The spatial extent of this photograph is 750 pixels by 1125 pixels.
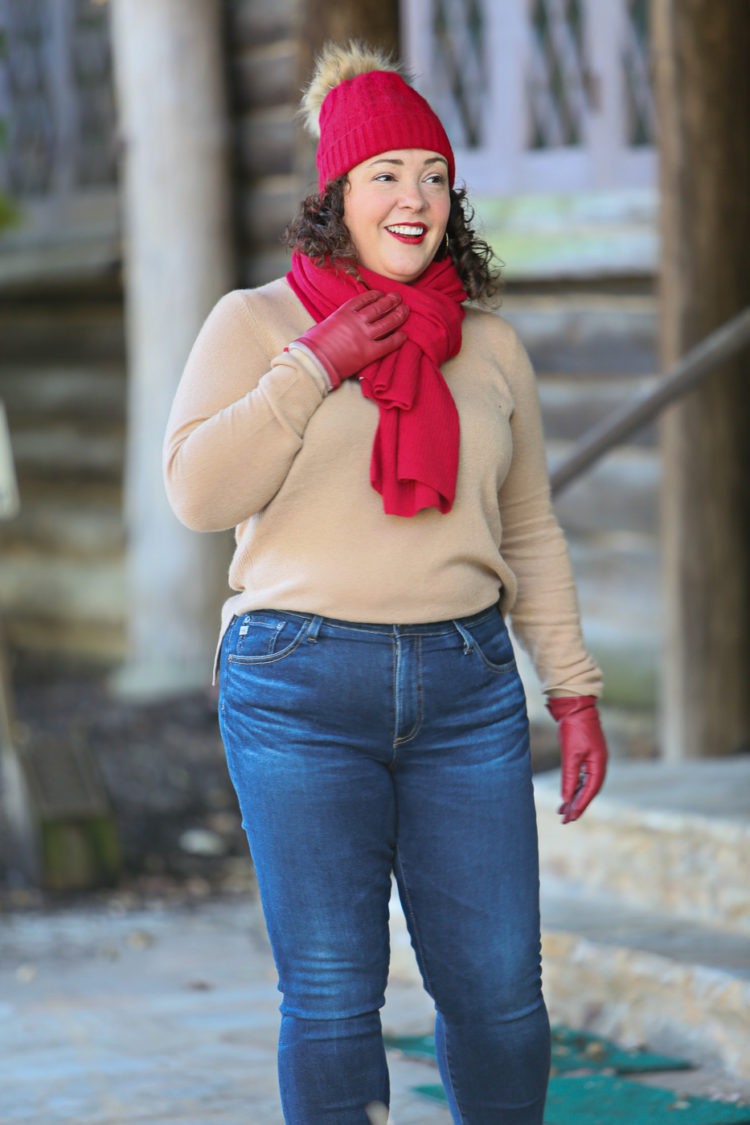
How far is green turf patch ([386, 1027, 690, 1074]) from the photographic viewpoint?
3.17 m

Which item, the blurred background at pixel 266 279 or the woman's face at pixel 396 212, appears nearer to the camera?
the woman's face at pixel 396 212

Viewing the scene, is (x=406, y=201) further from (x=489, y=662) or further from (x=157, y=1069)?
(x=157, y=1069)

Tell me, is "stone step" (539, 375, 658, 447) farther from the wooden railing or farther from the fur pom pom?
the fur pom pom

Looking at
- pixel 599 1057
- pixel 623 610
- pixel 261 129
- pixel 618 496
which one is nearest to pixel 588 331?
pixel 618 496

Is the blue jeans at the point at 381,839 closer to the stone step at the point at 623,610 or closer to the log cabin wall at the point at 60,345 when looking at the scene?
the stone step at the point at 623,610

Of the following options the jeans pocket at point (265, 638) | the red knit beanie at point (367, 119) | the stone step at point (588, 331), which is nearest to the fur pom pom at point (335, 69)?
the red knit beanie at point (367, 119)

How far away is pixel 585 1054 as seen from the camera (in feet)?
10.7

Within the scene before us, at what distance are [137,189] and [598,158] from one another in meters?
2.22

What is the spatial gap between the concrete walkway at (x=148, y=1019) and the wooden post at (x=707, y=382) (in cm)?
137

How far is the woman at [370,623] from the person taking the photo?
212 cm

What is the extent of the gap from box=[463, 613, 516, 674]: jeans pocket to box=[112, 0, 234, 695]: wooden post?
192 inches

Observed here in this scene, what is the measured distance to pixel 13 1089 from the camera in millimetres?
3139

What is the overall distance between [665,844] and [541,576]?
1.53m

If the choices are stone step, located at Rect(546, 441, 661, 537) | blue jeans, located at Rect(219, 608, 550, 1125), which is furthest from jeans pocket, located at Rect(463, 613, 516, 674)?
stone step, located at Rect(546, 441, 661, 537)
